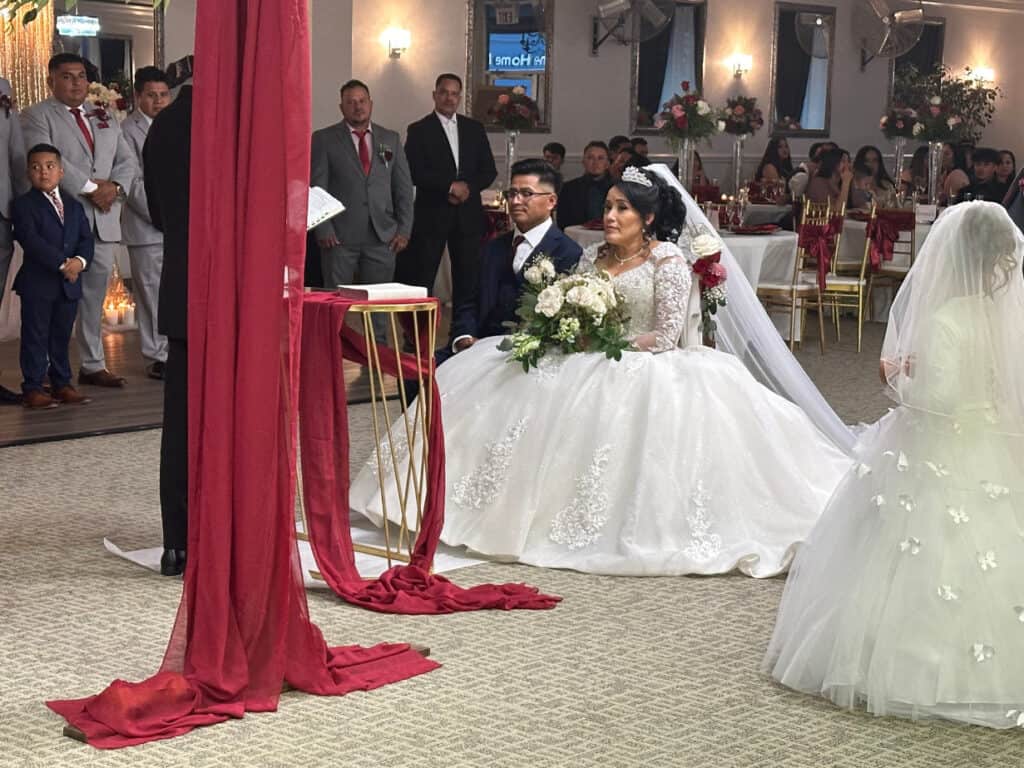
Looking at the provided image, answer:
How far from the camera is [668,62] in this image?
53.3ft

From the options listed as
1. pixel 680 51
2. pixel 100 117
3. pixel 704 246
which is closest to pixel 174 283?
pixel 704 246

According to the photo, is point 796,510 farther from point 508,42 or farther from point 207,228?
point 508,42

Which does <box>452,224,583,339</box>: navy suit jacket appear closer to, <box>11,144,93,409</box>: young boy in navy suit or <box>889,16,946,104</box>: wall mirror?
<box>11,144,93,409</box>: young boy in navy suit

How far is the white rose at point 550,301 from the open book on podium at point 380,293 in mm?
779

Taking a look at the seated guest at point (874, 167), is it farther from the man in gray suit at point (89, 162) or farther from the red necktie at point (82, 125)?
the red necktie at point (82, 125)

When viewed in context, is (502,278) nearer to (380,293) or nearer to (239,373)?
(380,293)

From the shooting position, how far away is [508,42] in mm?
14828

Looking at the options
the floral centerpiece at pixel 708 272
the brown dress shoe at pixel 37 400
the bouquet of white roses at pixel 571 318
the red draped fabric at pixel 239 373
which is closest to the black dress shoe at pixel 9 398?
the brown dress shoe at pixel 37 400

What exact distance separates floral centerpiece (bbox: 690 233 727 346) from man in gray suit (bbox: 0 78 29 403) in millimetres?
3983

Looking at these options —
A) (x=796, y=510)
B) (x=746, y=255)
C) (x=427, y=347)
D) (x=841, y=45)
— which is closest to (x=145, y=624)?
(x=427, y=347)

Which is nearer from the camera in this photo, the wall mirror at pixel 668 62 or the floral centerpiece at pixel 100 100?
the floral centerpiece at pixel 100 100

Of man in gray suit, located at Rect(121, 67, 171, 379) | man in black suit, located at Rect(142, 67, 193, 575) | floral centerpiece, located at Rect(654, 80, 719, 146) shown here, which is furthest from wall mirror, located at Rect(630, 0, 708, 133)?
man in black suit, located at Rect(142, 67, 193, 575)

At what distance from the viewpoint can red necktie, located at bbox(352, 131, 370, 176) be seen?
9.30 m

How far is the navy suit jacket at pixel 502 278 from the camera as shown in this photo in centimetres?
613
